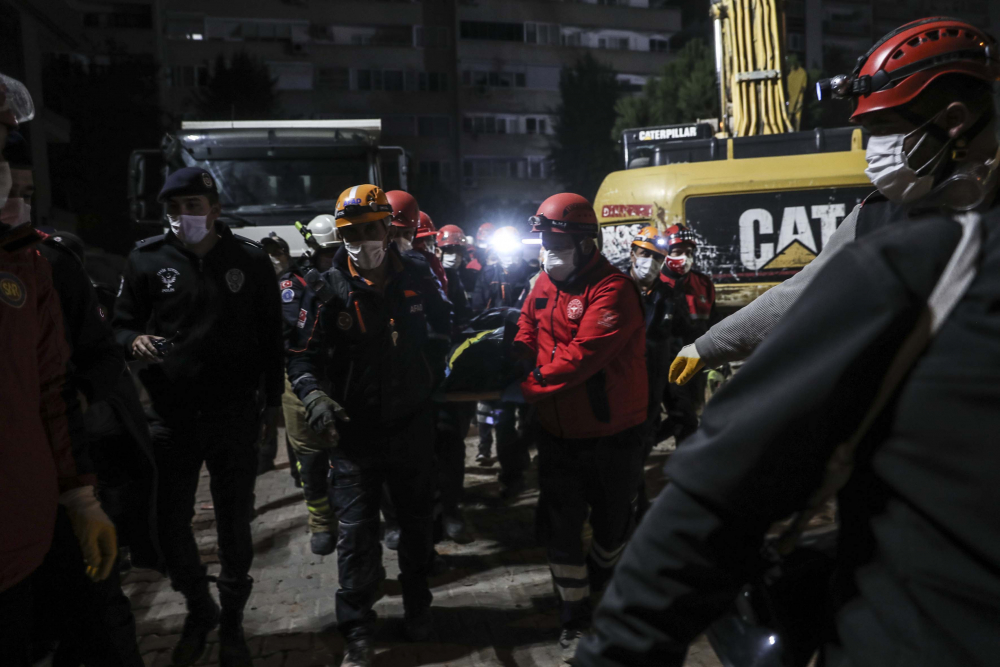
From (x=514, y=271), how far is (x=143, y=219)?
4.56 m

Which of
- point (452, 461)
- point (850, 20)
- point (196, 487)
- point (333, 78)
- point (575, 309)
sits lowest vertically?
point (452, 461)

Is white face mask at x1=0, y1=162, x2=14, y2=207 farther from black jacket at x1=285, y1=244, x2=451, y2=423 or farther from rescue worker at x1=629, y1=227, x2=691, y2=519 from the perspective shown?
rescue worker at x1=629, y1=227, x2=691, y2=519

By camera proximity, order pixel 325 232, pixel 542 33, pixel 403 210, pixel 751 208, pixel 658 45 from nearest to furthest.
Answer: pixel 403 210 < pixel 325 232 < pixel 751 208 < pixel 542 33 < pixel 658 45

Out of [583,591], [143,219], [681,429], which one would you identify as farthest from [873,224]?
[143,219]

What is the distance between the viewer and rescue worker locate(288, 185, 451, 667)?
152 inches

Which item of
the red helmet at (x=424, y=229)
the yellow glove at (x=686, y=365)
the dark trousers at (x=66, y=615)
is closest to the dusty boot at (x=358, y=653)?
the dark trousers at (x=66, y=615)

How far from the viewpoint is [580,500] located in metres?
4.03

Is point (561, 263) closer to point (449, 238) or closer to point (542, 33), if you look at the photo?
point (449, 238)

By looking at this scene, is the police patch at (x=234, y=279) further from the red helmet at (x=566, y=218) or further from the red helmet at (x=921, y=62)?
the red helmet at (x=921, y=62)

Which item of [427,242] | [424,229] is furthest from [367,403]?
[424,229]

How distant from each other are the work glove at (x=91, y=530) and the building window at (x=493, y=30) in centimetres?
4593

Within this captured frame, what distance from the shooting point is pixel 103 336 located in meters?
2.87

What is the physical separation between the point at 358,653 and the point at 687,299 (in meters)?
4.43

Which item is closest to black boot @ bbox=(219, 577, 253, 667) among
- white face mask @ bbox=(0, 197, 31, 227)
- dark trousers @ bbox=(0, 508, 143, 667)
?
dark trousers @ bbox=(0, 508, 143, 667)
